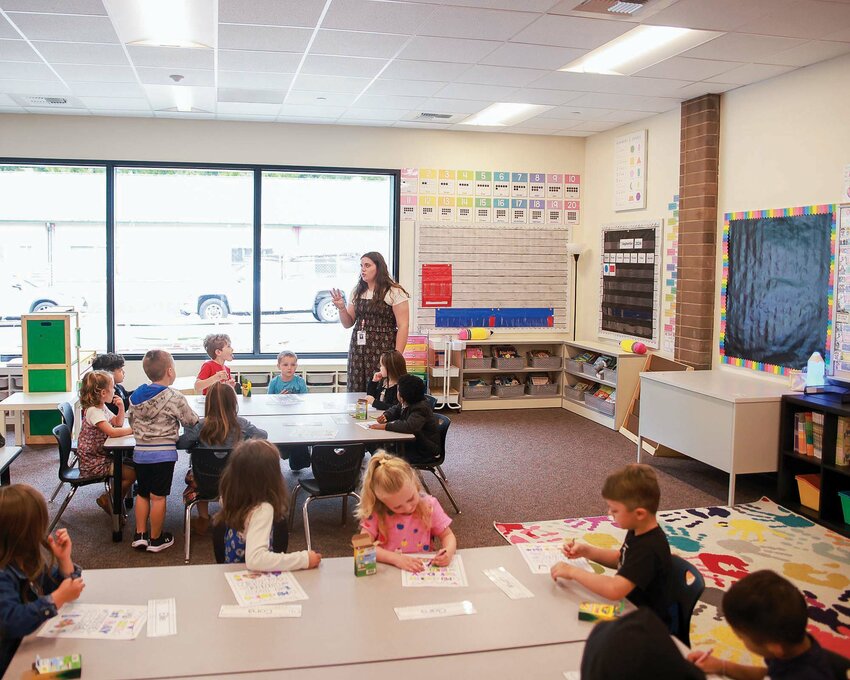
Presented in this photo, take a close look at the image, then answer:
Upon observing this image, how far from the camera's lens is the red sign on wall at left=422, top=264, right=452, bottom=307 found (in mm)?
8844

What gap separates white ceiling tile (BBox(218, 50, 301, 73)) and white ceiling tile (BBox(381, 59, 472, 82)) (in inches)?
28.3

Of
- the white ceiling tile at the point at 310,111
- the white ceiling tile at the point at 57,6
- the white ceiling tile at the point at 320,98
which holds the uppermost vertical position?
the white ceiling tile at the point at 310,111

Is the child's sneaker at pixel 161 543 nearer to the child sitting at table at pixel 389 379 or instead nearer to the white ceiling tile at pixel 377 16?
the child sitting at table at pixel 389 379

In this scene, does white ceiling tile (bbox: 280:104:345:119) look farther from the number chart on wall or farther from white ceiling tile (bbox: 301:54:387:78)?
the number chart on wall

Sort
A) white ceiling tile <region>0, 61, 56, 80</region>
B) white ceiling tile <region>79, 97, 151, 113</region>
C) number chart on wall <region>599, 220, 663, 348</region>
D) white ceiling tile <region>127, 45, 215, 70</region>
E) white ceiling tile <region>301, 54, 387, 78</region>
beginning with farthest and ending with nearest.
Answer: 1. number chart on wall <region>599, 220, 663, 348</region>
2. white ceiling tile <region>79, 97, 151, 113</region>
3. white ceiling tile <region>0, 61, 56, 80</region>
4. white ceiling tile <region>301, 54, 387, 78</region>
5. white ceiling tile <region>127, 45, 215, 70</region>

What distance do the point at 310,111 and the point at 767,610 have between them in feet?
22.4

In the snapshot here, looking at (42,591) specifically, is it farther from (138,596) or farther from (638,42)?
(638,42)

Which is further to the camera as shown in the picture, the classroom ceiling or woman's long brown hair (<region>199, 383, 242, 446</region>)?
the classroom ceiling

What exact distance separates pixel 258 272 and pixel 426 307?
1906mm

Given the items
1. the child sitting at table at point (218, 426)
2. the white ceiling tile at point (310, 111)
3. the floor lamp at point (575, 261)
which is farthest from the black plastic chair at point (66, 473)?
the floor lamp at point (575, 261)

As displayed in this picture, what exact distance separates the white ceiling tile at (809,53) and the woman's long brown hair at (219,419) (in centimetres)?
428

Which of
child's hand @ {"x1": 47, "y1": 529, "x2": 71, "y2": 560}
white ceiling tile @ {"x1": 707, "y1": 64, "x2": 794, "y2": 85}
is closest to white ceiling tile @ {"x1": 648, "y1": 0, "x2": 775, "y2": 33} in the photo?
white ceiling tile @ {"x1": 707, "y1": 64, "x2": 794, "y2": 85}

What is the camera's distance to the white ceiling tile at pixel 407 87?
20.9 ft

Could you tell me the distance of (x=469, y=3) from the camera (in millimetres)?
4402
